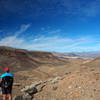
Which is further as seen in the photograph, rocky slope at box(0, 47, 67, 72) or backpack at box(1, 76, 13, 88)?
rocky slope at box(0, 47, 67, 72)

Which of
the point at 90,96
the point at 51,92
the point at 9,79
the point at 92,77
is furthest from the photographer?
the point at 92,77

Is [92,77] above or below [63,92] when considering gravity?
above

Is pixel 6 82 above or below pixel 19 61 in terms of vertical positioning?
below

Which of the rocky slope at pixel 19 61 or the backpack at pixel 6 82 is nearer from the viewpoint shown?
the backpack at pixel 6 82

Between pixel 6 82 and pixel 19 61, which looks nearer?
pixel 6 82

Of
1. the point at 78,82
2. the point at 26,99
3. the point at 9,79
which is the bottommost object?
the point at 26,99


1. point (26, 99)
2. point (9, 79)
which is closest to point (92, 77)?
point (26, 99)

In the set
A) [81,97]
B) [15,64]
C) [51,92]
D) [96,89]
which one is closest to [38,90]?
[51,92]

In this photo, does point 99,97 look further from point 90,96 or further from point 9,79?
point 9,79

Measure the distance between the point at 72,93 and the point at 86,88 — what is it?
0.92 meters

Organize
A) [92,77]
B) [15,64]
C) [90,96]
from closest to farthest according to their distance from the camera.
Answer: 1. [90,96]
2. [92,77]
3. [15,64]

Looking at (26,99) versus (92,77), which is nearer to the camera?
(26,99)

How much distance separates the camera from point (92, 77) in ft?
30.6

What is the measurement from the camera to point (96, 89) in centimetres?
755
